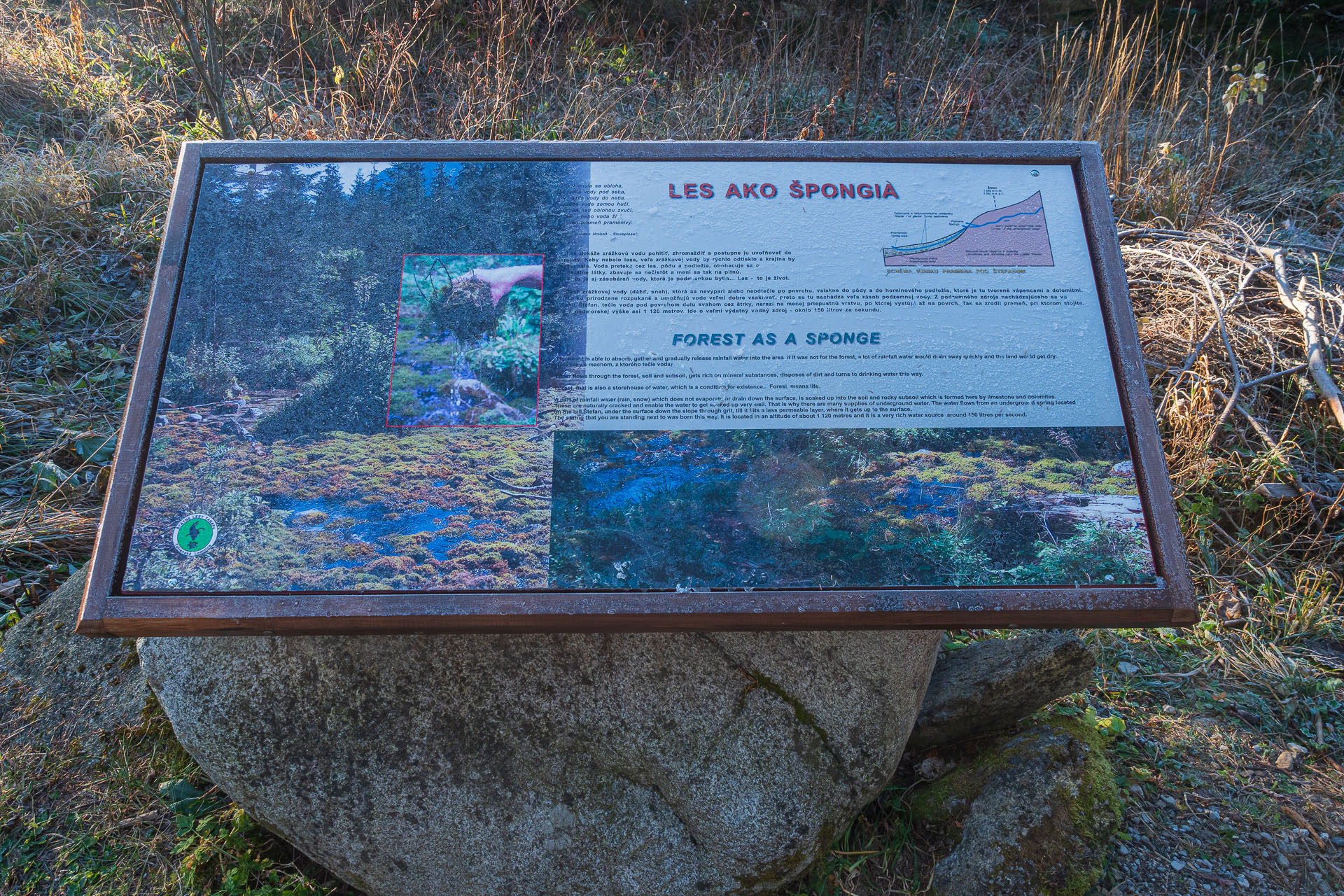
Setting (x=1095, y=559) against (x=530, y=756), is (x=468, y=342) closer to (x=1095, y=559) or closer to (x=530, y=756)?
(x=530, y=756)

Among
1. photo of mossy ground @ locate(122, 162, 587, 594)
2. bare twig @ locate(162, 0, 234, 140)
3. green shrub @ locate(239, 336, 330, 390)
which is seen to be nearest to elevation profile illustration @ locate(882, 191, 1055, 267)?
photo of mossy ground @ locate(122, 162, 587, 594)

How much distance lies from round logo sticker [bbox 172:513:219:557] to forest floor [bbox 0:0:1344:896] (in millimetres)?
975

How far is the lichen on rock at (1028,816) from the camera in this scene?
199cm

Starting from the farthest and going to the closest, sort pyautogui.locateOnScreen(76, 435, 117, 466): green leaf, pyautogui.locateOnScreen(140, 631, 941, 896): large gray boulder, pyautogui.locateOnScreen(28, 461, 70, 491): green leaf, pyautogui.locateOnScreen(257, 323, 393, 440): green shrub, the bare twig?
the bare twig
pyautogui.locateOnScreen(76, 435, 117, 466): green leaf
pyautogui.locateOnScreen(28, 461, 70, 491): green leaf
pyautogui.locateOnScreen(140, 631, 941, 896): large gray boulder
pyautogui.locateOnScreen(257, 323, 393, 440): green shrub

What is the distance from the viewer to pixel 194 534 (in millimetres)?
1720

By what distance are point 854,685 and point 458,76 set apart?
4777 millimetres

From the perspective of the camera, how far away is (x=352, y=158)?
2.09 metres

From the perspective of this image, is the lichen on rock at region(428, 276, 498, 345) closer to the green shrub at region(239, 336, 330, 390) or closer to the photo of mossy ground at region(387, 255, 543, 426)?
the photo of mossy ground at region(387, 255, 543, 426)

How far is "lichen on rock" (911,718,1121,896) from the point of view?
6.53 ft

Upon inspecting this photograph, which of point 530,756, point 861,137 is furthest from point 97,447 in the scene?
point 861,137

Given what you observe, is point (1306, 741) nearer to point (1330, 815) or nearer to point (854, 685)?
point (1330, 815)

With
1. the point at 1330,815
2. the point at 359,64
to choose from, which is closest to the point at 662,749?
the point at 1330,815

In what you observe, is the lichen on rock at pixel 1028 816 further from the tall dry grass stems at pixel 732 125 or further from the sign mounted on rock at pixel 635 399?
the tall dry grass stems at pixel 732 125

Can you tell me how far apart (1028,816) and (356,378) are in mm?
2066
